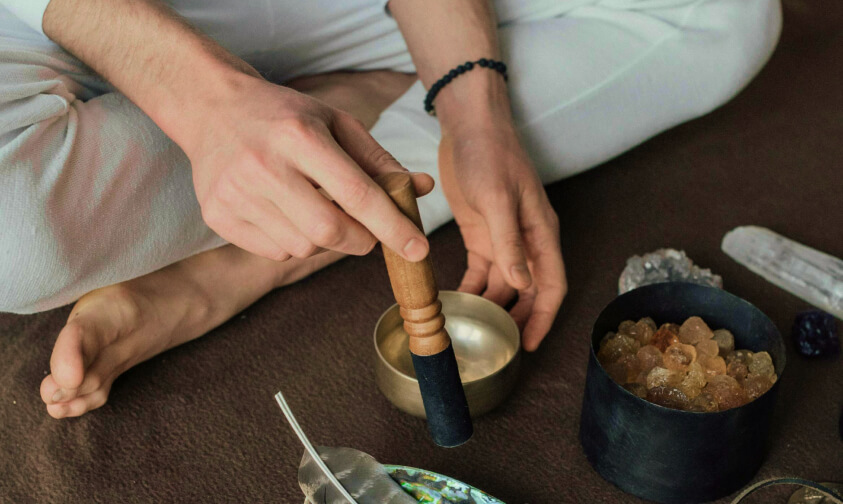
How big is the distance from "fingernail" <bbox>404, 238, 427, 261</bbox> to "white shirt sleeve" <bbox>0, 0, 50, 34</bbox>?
0.59 meters

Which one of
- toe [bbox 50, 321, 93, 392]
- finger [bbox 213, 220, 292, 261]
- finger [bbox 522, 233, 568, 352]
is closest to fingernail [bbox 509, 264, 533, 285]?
finger [bbox 522, 233, 568, 352]

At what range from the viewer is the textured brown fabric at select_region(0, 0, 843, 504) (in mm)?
938

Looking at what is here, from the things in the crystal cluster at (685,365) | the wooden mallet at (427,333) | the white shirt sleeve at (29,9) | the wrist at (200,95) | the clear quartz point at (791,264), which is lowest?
the clear quartz point at (791,264)

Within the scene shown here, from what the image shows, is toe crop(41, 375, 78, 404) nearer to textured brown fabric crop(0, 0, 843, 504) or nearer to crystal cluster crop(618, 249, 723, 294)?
textured brown fabric crop(0, 0, 843, 504)

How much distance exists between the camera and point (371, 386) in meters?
1.06

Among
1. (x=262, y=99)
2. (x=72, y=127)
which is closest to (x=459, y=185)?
(x=262, y=99)

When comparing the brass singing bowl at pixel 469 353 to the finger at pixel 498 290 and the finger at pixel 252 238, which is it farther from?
the finger at pixel 252 238

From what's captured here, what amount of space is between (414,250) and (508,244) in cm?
31

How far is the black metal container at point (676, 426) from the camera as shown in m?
0.77

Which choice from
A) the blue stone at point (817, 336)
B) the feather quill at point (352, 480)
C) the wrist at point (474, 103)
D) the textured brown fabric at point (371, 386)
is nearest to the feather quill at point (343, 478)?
the feather quill at point (352, 480)

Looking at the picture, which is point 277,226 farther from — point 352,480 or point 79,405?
point 79,405

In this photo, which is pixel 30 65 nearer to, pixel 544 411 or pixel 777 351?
pixel 544 411

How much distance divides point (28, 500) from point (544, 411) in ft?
2.22

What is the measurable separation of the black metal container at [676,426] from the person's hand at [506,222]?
0.15m
